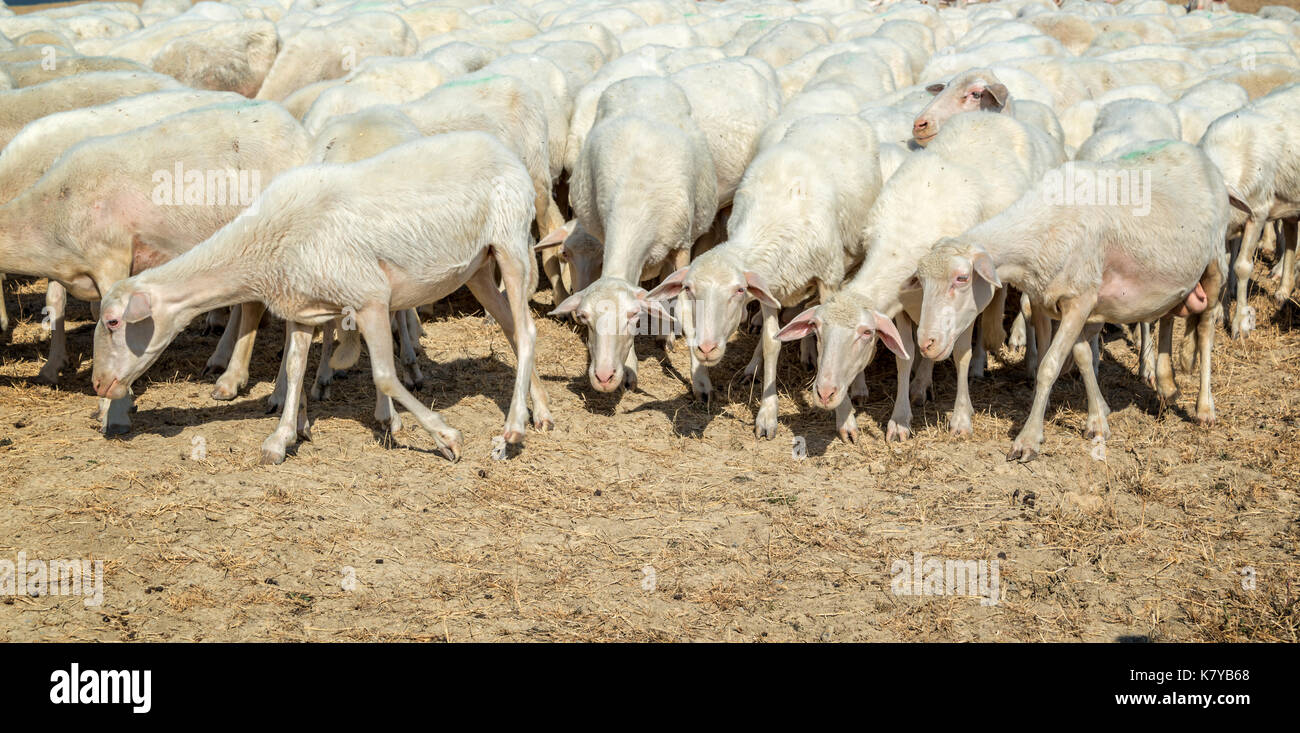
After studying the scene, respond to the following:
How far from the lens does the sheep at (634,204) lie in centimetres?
765

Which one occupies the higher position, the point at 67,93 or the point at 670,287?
the point at 670,287

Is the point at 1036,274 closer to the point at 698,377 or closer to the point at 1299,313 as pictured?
the point at 698,377

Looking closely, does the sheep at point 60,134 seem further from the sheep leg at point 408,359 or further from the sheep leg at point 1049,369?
the sheep leg at point 1049,369

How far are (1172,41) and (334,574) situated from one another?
15.9 m

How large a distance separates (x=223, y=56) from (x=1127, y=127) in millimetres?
9356

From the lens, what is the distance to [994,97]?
9.76 meters

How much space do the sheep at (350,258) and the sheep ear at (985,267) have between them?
2780mm

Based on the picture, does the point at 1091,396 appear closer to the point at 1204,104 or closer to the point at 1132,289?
the point at 1132,289

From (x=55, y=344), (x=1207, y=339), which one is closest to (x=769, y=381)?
(x=1207, y=339)

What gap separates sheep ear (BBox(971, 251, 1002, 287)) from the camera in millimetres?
6926

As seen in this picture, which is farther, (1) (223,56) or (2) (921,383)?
(1) (223,56)

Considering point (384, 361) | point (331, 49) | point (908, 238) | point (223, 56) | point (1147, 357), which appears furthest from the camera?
point (331, 49)

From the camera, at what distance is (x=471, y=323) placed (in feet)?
33.7

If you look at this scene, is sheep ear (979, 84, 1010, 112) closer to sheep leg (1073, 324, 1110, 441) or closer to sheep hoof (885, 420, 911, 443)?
sheep leg (1073, 324, 1110, 441)
